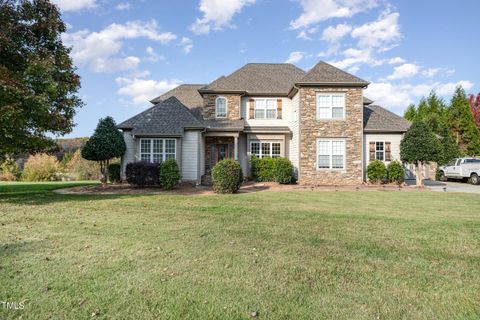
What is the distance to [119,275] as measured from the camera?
4.16 metres

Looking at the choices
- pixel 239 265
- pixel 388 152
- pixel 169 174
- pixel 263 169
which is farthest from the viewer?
pixel 388 152

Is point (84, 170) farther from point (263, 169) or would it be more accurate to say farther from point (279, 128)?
point (279, 128)

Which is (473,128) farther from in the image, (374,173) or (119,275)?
(119,275)

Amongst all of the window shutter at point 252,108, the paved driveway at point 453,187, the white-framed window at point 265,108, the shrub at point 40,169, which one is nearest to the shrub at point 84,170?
the shrub at point 40,169

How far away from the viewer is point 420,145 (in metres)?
17.6

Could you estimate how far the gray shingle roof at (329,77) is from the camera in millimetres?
18531

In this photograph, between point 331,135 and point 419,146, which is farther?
point 331,135

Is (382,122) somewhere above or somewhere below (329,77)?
below

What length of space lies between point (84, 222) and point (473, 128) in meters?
34.5

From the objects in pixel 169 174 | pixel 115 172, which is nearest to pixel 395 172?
pixel 169 174

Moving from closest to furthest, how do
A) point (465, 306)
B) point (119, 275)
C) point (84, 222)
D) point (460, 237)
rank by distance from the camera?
1. point (465, 306)
2. point (119, 275)
3. point (460, 237)
4. point (84, 222)

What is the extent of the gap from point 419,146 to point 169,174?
46.5 ft

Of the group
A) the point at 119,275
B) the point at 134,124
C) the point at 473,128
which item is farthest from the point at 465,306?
the point at 473,128

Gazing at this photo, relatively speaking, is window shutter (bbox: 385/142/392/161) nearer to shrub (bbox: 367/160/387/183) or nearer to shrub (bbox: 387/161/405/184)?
shrub (bbox: 387/161/405/184)
